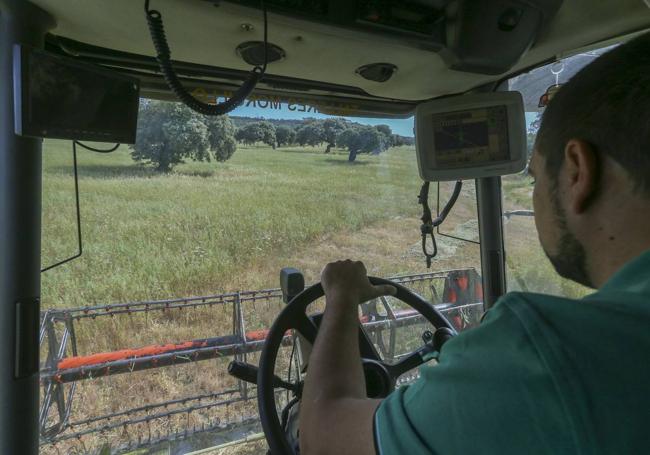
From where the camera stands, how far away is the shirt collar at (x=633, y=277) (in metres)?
0.53

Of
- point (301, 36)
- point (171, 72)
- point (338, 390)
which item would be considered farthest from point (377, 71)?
point (338, 390)

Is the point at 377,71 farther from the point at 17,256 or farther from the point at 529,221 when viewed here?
the point at 17,256

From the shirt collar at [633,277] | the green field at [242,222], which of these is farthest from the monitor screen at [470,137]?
the shirt collar at [633,277]

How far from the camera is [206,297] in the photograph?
2189mm

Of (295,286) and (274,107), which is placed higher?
(274,107)

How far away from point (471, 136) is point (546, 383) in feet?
4.76

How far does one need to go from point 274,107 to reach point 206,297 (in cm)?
103

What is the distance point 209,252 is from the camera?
85.5 inches

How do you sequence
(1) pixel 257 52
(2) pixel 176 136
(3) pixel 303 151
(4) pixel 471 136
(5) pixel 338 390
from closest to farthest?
(5) pixel 338 390 < (1) pixel 257 52 < (4) pixel 471 136 < (2) pixel 176 136 < (3) pixel 303 151

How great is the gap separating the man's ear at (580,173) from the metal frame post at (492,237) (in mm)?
1627

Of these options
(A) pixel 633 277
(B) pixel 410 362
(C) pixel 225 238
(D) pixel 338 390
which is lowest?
(B) pixel 410 362

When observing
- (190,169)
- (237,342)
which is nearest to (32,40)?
(190,169)

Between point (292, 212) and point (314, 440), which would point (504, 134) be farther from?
point (314, 440)

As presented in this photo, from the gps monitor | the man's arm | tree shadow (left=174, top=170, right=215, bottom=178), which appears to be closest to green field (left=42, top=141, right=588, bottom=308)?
tree shadow (left=174, top=170, right=215, bottom=178)
